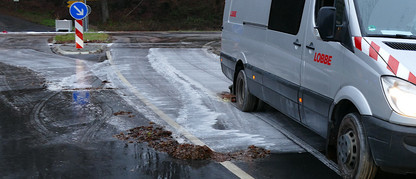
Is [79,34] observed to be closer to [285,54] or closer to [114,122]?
[114,122]

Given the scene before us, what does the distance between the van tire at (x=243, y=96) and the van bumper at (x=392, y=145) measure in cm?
401

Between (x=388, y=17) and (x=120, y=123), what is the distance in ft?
13.8

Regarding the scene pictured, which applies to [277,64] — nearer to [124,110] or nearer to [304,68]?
[304,68]

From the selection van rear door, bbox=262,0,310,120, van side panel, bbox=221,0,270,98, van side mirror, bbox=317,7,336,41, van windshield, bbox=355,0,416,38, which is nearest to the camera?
van windshield, bbox=355,0,416,38

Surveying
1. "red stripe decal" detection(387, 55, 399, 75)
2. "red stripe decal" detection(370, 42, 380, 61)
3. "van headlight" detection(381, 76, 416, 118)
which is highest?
"red stripe decal" detection(370, 42, 380, 61)

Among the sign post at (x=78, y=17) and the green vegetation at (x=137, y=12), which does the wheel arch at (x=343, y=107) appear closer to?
the sign post at (x=78, y=17)

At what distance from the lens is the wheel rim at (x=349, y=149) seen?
210 inches

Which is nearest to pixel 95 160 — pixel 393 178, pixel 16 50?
pixel 393 178

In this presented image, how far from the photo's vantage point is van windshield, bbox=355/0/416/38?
545 centimetres

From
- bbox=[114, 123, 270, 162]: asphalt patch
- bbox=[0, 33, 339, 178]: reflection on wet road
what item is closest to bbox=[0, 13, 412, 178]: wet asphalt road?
bbox=[0, 33, 339, 178]: reflection on wet road

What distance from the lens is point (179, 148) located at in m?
6.58

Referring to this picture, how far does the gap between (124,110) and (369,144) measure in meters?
4.94

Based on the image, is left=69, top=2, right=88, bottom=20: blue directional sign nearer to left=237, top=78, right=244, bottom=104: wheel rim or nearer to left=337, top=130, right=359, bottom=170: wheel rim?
left=237, top=78, right=244, bottom=104: wheel rim

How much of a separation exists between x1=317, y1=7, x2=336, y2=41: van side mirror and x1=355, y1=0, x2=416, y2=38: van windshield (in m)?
0.27
